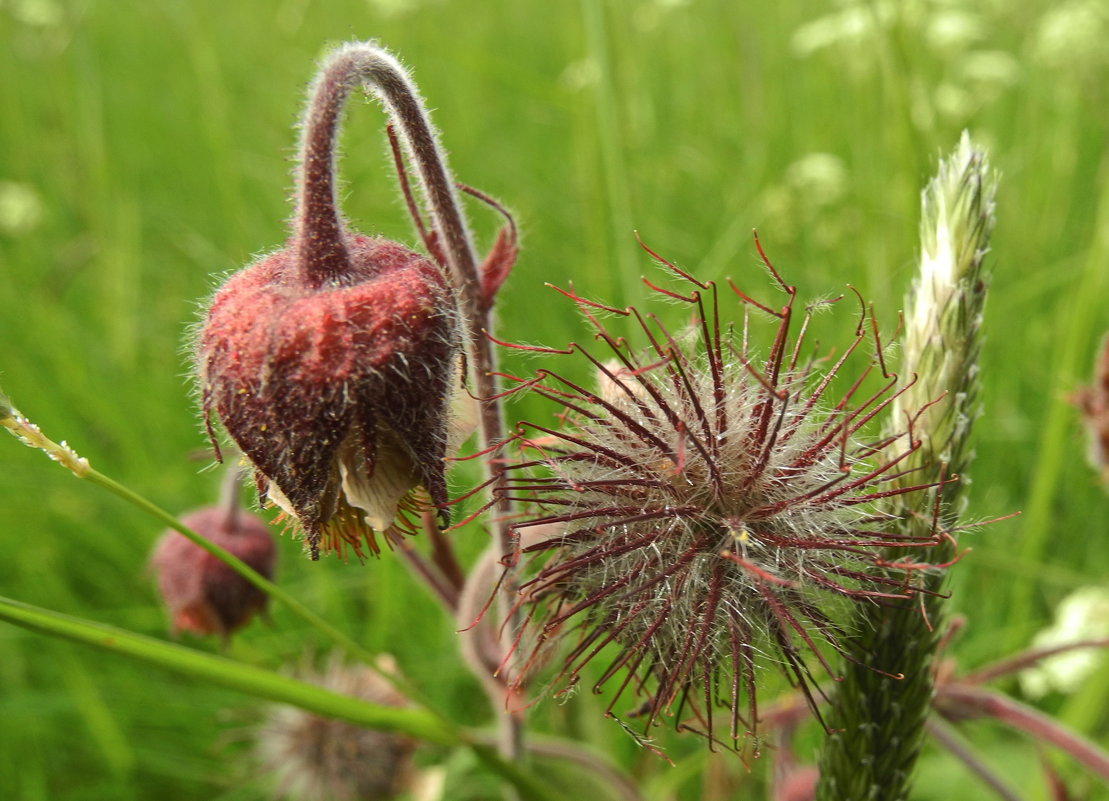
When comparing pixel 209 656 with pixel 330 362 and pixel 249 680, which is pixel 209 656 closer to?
pixel 249 680

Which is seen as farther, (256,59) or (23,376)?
(256,59)

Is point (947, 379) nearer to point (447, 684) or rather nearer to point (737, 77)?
point (447, 684)

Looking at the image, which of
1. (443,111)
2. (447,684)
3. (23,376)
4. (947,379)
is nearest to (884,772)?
(947,379)

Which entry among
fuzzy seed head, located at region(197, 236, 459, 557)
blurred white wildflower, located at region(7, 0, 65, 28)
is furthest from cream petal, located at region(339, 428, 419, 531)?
blurred white wildflower, located at region(7, 0, 65, 28)

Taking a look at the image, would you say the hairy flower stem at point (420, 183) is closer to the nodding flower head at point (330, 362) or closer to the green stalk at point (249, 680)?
the nodding flower head at point (330, 362)

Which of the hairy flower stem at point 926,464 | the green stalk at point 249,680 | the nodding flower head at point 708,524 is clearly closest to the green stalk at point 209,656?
the green stalk at point 249,680

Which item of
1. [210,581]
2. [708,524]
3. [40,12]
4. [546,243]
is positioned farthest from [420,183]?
[40,12]
